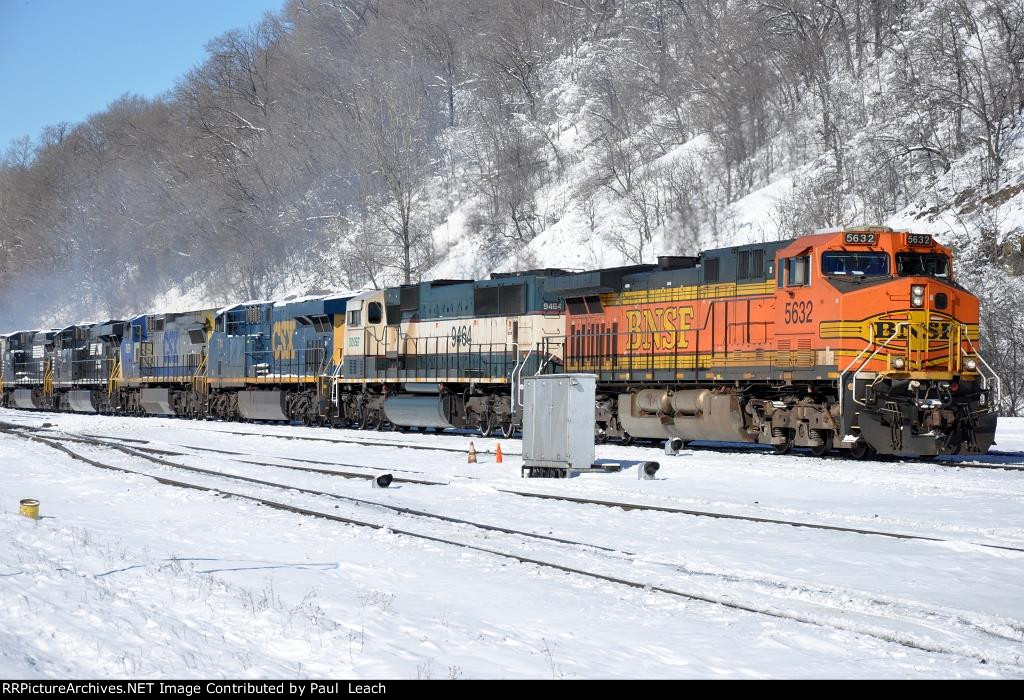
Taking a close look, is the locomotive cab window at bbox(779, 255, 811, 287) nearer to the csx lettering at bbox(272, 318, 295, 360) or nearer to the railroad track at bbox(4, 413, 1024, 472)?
the railroad track at bbox(4, 413, 1024, 472)

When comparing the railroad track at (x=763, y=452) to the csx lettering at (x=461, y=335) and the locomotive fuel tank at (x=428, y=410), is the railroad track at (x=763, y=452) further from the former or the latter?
the csx lettering at (x=461, y=335)

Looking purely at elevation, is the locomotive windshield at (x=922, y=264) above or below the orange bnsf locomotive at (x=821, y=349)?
above

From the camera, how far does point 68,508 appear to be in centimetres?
1373

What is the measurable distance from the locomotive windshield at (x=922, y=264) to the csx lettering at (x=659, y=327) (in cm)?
430

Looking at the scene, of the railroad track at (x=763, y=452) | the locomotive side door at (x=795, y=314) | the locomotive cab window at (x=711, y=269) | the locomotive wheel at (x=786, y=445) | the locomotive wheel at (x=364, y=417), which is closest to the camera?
the railroad track at (x=763, y=452)

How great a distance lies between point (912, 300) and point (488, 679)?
1401 cm

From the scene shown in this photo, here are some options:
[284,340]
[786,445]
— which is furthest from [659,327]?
[284,340]

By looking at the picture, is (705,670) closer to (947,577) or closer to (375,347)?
(947,577)

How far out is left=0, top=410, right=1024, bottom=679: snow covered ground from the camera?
244 inches

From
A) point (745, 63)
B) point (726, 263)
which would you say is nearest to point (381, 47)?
point (745, 63)

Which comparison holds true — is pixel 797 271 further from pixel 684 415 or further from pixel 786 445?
pixel 684 415

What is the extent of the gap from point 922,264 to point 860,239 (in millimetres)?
1122

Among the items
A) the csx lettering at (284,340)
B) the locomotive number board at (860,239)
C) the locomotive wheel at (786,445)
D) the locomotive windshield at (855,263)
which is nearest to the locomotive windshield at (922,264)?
the locomotive windshield at (855,263)

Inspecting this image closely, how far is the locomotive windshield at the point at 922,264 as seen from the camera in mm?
18141
